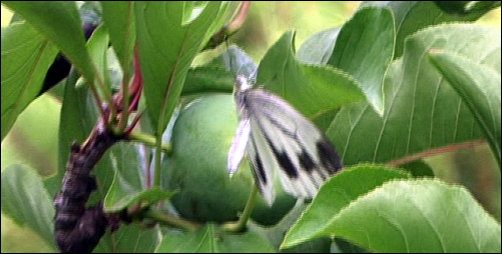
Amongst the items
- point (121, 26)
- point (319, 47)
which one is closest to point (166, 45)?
point (121, 26)

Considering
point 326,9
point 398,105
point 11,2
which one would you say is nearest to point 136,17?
point 11,2

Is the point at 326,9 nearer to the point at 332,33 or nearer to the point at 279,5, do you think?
the point at 279,5

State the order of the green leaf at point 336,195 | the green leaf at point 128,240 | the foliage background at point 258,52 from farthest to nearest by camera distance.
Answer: the foliage background at point 258,52 → the green leaf at point 128,240 → the green leaf at point 336,195

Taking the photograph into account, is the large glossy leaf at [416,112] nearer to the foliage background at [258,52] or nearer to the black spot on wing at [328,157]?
the black spot on wing at [328,157]

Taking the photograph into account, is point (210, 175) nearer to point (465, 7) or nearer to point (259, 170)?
point (259, 170)

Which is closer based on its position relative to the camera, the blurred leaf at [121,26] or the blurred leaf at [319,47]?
the blurred leaf at [121,26]

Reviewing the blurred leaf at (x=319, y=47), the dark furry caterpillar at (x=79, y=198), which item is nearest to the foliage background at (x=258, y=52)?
the blurred leaf at (x=319, y=47)
